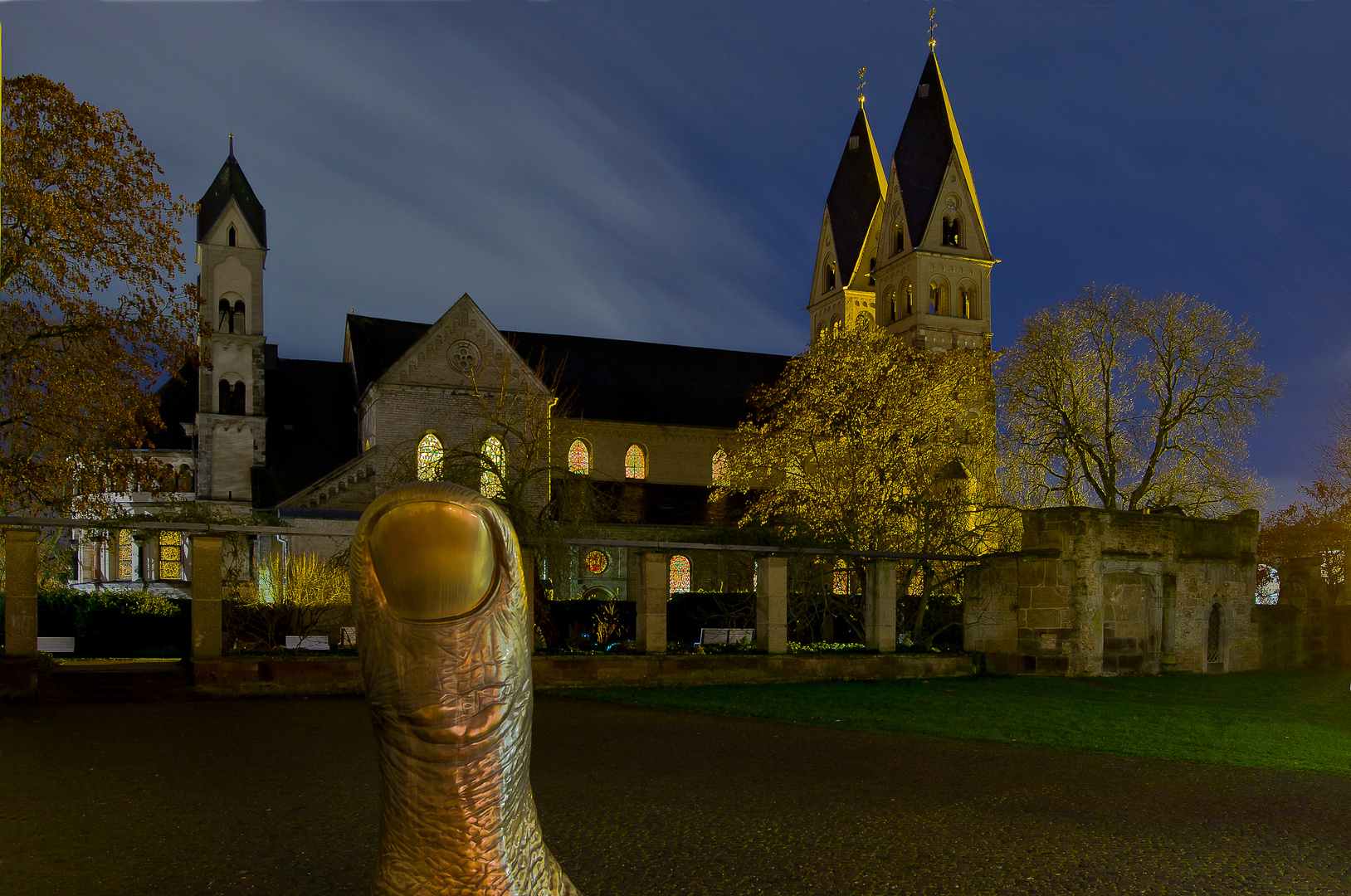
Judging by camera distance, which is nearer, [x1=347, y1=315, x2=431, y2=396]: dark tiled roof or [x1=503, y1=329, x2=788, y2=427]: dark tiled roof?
[x1=347, y1=315, x2=431, y2=396]: dark tiled roof

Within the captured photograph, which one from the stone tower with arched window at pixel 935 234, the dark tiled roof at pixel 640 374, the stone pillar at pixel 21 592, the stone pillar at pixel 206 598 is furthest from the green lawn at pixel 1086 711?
the stone tower with arched window at pixel 935 234

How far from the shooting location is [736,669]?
16.1m

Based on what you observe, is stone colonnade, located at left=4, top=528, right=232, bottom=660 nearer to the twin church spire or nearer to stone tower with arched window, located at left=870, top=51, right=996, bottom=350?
the twin church spire

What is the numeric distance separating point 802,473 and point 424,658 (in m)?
25.6

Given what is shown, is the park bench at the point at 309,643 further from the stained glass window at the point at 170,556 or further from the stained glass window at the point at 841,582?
the stained glass window at the point at 170,556

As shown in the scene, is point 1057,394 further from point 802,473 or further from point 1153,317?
point 802,473

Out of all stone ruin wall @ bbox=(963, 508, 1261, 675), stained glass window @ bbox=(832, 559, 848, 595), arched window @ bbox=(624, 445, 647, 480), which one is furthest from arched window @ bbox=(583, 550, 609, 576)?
stone ruin wall @ bbox=(963, 508, 1261, 675)

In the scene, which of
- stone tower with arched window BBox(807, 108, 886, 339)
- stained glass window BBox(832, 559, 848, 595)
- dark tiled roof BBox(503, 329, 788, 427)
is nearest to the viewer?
stained glass window BBox(832, 559, 848, 595)

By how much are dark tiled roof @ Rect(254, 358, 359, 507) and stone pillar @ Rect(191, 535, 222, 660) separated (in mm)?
25371

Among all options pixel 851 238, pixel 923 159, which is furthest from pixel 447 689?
pixel 851 238

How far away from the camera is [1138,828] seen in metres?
6.88

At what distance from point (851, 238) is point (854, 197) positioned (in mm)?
2795

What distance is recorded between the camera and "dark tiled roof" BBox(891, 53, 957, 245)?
179 feet

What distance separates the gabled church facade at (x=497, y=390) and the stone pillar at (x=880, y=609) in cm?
1074
